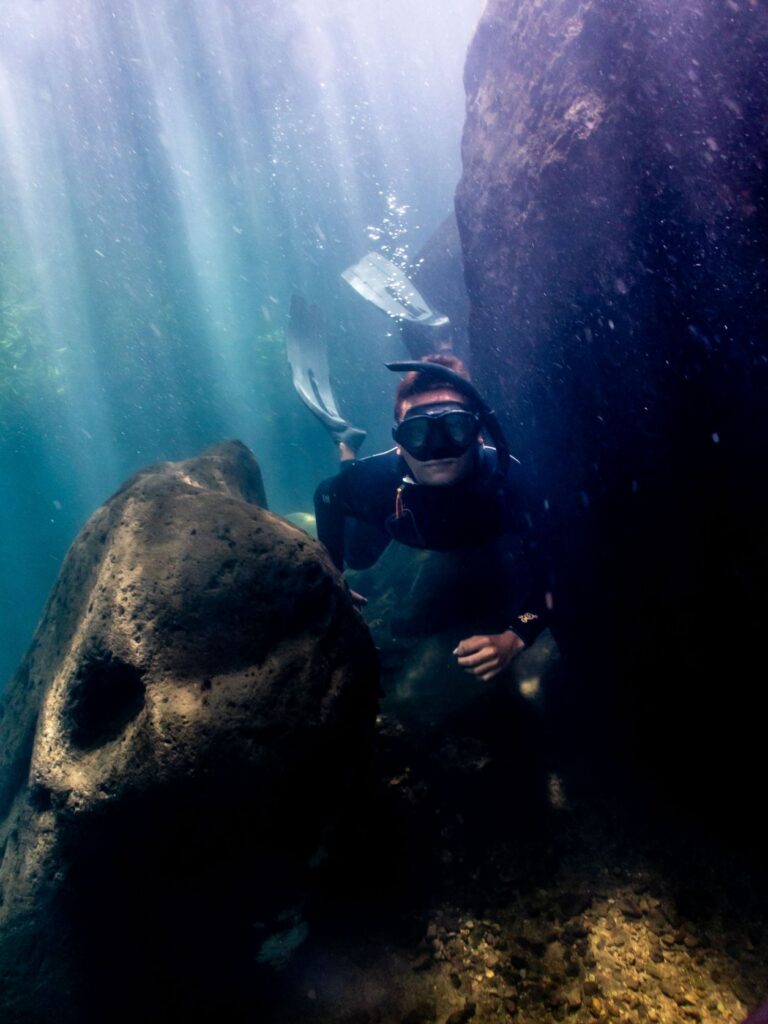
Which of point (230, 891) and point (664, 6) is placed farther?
point (664, 6)

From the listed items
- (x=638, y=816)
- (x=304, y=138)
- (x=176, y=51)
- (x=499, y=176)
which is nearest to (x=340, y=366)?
(x=304, y=138)

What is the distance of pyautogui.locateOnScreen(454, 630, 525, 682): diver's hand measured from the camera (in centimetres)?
291

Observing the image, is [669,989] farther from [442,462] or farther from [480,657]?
[442,462]

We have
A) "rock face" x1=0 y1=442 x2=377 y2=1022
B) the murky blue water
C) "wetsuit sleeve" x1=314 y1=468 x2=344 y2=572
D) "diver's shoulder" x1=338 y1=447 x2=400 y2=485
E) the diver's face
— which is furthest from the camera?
the murky blue water

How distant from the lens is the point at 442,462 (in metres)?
3.61

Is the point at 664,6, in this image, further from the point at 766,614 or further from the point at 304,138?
the point at 304,138

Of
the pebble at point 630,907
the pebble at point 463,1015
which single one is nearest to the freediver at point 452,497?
the pebble at point 630,907

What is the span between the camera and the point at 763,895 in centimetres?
249

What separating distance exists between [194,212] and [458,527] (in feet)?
96.0

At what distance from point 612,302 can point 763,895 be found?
11.8 feet

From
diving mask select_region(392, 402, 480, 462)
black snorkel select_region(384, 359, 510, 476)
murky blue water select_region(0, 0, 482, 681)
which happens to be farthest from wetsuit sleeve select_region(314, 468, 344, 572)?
murky blue water select_region(0, 0, 482, 681)

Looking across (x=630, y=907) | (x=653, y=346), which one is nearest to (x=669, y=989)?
(x=630, y=907)

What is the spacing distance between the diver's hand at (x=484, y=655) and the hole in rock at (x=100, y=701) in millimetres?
1804

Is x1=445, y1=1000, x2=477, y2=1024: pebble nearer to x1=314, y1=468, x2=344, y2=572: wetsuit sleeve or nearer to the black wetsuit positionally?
the black wetsuit
